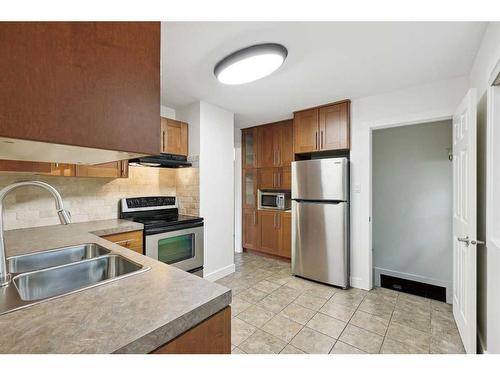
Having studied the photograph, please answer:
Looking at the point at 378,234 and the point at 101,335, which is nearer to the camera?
the point at 101,335

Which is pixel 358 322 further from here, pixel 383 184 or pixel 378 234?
pixel 383 184

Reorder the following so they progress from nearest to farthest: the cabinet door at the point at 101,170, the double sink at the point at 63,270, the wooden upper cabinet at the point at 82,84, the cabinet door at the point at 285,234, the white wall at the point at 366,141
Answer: the wooden upper cabinet at the point at 82,84 → the double sink at the point at 63,270 → the cabinet door at the point at 101,170 → the white wall at the point at 366,141 → the cabinet door at the point at 285,234

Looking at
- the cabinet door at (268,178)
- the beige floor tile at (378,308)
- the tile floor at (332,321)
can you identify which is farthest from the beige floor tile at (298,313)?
the cabinet door at (268,178)

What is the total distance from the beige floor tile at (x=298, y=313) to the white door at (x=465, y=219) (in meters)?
1.18

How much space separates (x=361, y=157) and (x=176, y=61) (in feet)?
7.65

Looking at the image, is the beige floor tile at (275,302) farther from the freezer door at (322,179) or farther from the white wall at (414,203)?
the white wall at (414,203)

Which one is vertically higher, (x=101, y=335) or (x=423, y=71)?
(x=423, y=71)

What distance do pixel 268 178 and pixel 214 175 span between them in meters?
1.27

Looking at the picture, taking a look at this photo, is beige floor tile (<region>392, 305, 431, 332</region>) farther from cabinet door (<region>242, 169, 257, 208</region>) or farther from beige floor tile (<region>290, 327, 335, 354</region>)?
cabinet door (<region>242, 169, 257, 208</region>)

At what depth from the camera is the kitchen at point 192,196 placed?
56 cm

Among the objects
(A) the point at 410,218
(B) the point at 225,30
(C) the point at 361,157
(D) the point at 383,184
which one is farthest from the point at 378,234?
(B) the point at 225,30

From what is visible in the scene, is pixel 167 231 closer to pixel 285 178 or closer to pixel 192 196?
pixel 192 196

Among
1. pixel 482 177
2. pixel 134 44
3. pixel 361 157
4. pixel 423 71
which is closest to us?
pixel 134 44

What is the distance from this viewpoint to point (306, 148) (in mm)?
3266
